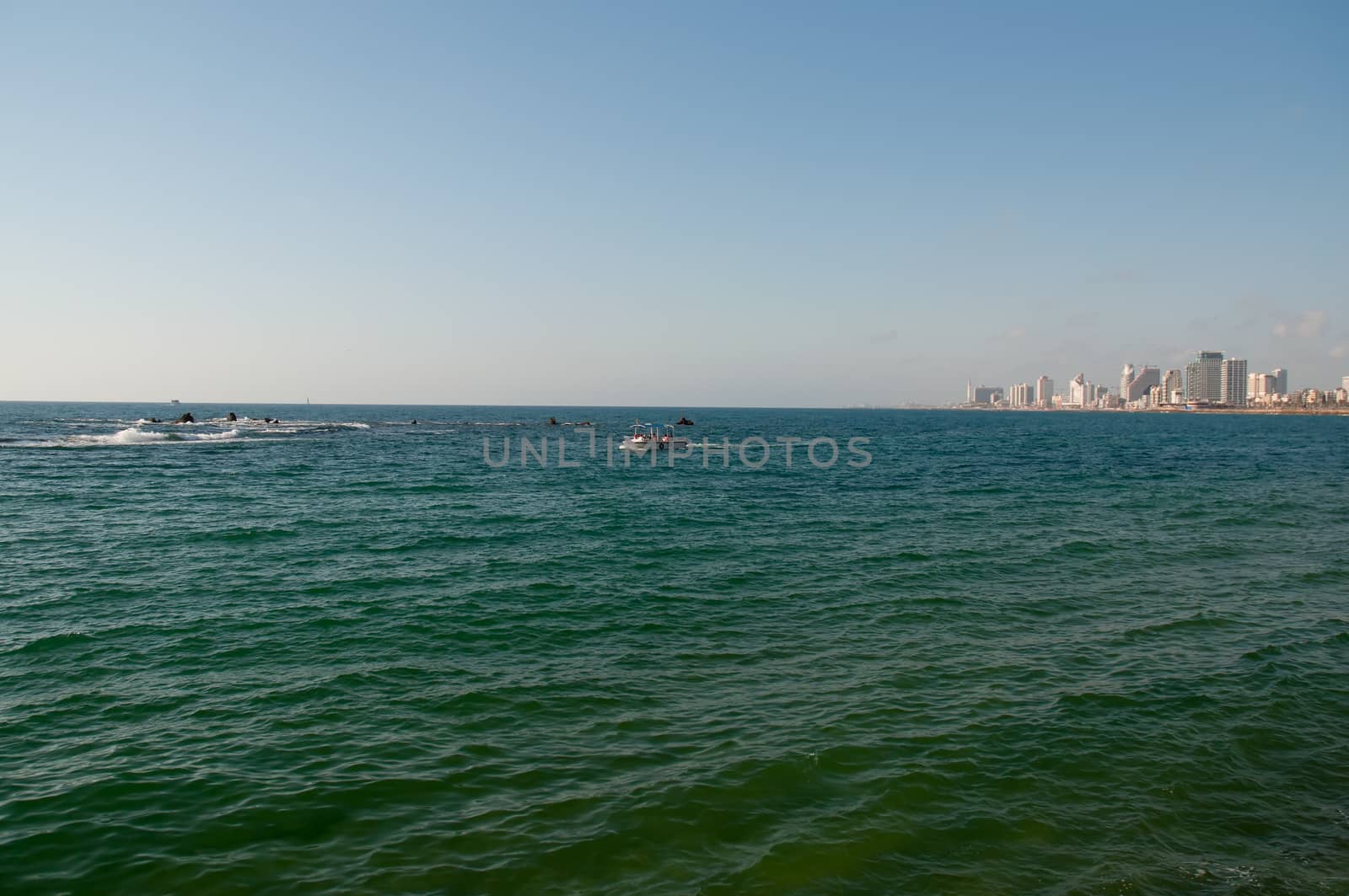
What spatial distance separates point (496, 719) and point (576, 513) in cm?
2164

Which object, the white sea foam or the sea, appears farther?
the white sea foam

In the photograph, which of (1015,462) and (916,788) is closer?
(916,788)

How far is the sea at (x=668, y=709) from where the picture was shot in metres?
8.64

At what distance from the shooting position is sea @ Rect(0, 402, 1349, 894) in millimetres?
8641

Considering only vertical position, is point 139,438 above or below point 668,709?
above

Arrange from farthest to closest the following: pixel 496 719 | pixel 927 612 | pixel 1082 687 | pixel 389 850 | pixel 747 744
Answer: pixel 927 612 < pixel 1082 687 < pixel 496 719 < pixel 747 744 < pixel 389 850

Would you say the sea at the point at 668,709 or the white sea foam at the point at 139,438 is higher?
the white sea foam at the point at 139,438

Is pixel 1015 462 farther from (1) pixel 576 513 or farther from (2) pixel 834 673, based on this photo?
(2) pixel 834 673

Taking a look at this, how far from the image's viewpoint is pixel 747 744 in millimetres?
11172

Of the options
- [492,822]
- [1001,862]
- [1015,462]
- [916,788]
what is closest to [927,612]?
[916,788]

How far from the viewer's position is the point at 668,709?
12.5 m

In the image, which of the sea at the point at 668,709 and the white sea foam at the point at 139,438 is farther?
the white sea foam at the point at 139,438

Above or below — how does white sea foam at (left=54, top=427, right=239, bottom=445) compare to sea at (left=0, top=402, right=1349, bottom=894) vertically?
above

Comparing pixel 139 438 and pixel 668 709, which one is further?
pixel 139 438
